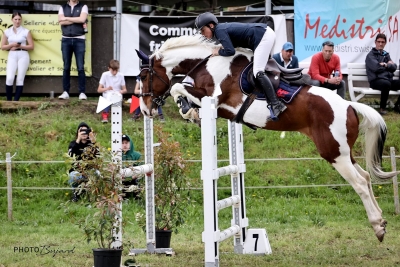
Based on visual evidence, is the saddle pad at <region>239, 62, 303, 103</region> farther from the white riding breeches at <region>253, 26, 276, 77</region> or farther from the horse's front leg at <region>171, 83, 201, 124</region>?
the horse's front leg at <region>171, 83, 201, 124</region>

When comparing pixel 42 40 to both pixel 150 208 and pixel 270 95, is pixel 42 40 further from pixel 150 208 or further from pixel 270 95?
pixel 270 95

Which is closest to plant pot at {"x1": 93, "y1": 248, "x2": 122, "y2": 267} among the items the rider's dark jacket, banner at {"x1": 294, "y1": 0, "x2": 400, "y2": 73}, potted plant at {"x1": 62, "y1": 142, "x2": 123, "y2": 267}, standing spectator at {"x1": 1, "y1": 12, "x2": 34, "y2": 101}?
potted plant at {"x1": 62, "y1": 142, "x2": 123, "y2": 267}

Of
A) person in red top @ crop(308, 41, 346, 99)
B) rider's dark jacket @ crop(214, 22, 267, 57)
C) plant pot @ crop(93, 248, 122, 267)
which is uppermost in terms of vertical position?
person in red top @ crop(308, 41, 346, 99)

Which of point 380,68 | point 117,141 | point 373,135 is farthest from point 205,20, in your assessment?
point 380,68

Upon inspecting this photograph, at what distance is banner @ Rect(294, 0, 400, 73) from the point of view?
13.8m

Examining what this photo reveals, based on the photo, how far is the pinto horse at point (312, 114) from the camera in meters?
7.70

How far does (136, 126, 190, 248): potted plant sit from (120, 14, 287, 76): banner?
574cm

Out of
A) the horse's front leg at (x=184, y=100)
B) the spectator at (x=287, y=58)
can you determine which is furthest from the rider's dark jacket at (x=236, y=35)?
the spectator at (x=287, y=58)

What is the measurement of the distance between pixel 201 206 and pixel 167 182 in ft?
9.63

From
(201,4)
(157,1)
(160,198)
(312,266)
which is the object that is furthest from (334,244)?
(201,4)

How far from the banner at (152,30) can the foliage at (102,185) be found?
701cm

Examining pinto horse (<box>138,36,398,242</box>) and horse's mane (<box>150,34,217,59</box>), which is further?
horse's mane (<box>150,34,217,59</box>)

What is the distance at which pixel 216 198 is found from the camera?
6922 mm

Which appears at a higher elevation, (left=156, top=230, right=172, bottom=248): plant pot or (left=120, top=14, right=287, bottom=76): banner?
(left=120, top=14, right=287, bottom=76): banner
